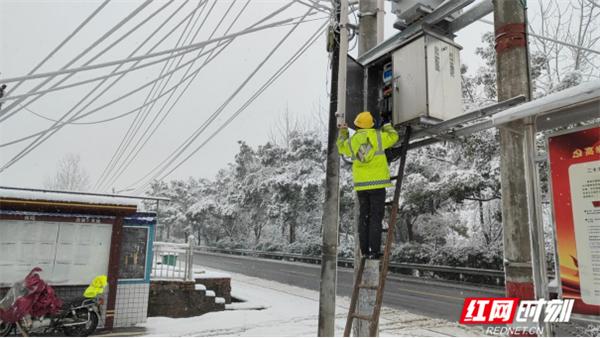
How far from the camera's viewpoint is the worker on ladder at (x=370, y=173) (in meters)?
4.55

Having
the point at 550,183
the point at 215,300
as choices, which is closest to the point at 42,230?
the point at 215,300

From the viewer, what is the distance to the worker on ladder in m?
4.55

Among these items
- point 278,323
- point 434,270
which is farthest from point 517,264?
point 434,270

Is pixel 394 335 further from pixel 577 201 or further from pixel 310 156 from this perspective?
pixel 310 156

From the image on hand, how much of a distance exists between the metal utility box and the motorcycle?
7002 mm

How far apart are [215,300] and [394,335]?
5.26 m

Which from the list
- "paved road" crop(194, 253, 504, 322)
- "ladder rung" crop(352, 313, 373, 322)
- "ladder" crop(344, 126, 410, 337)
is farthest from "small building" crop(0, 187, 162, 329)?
"paved road" crop(194, 253, 504, 322)

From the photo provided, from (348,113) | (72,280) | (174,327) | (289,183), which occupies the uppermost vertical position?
(289,183)

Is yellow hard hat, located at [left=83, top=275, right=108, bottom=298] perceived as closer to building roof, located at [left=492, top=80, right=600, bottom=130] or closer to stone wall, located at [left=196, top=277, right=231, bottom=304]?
stone wall, located at [left=196, top=277, right=231, bottom=304]

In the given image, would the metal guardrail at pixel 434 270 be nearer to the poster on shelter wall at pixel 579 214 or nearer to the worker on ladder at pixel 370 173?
the worker on ladder at pixel 370 173

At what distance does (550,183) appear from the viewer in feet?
9.83

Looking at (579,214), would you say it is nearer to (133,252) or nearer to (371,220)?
(371,220)

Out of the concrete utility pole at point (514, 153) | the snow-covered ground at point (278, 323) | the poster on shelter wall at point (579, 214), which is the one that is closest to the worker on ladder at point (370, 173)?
the concrete utility pole at point (514, 153)

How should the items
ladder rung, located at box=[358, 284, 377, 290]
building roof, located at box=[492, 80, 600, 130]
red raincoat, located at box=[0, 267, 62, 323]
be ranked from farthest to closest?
red raincoat, located at box=[0, 267, 62, 323] < ladder rung, located at box=[358, 284, 377, 290] < building roof, located at box=[492, 80, 600, 130]
